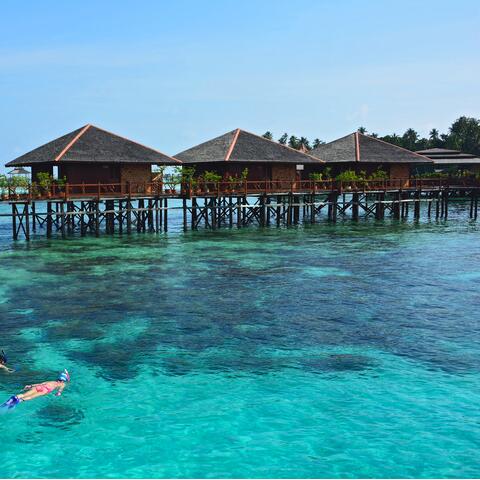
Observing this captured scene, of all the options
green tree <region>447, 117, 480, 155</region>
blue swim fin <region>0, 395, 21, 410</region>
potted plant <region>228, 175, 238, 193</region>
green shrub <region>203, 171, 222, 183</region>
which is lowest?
blue swim fin <region>0, 395, 21, 410</region>

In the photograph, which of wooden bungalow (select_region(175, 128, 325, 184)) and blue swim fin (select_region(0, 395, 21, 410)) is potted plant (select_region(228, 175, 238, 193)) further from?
blue swim fin (select_region(0, 395, 21, 410))

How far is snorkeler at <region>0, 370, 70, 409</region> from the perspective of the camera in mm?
12822

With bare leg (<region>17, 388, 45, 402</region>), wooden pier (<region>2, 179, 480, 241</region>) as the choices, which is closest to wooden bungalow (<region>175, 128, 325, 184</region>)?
wooden pier (<region>2, 179, 480, 241</region>)

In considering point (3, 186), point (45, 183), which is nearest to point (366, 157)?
point (45, 183)

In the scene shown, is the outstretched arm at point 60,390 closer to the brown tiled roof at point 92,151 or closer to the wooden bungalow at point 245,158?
the brown tiled roof at point 92,151

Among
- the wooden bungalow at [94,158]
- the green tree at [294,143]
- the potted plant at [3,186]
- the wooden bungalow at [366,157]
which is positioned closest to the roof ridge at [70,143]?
the wooden bungalow at [94,158]

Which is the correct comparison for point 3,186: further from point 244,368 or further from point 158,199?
point 244,368

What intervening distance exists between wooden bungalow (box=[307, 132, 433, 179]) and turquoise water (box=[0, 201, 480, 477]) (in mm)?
23001

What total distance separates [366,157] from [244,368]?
125ft

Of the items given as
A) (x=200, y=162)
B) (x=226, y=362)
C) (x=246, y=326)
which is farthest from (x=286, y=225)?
(x=226, y=362)

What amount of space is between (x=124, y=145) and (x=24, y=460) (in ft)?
103

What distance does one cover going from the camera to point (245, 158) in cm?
4378

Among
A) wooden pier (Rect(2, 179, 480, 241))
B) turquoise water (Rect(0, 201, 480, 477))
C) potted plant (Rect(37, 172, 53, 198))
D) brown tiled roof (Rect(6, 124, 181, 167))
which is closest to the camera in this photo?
turquoise water (Rect(0, 201, 480, 477))

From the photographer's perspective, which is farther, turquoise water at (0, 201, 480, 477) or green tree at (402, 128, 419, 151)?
green tree at (402, 128, 419, 151)
